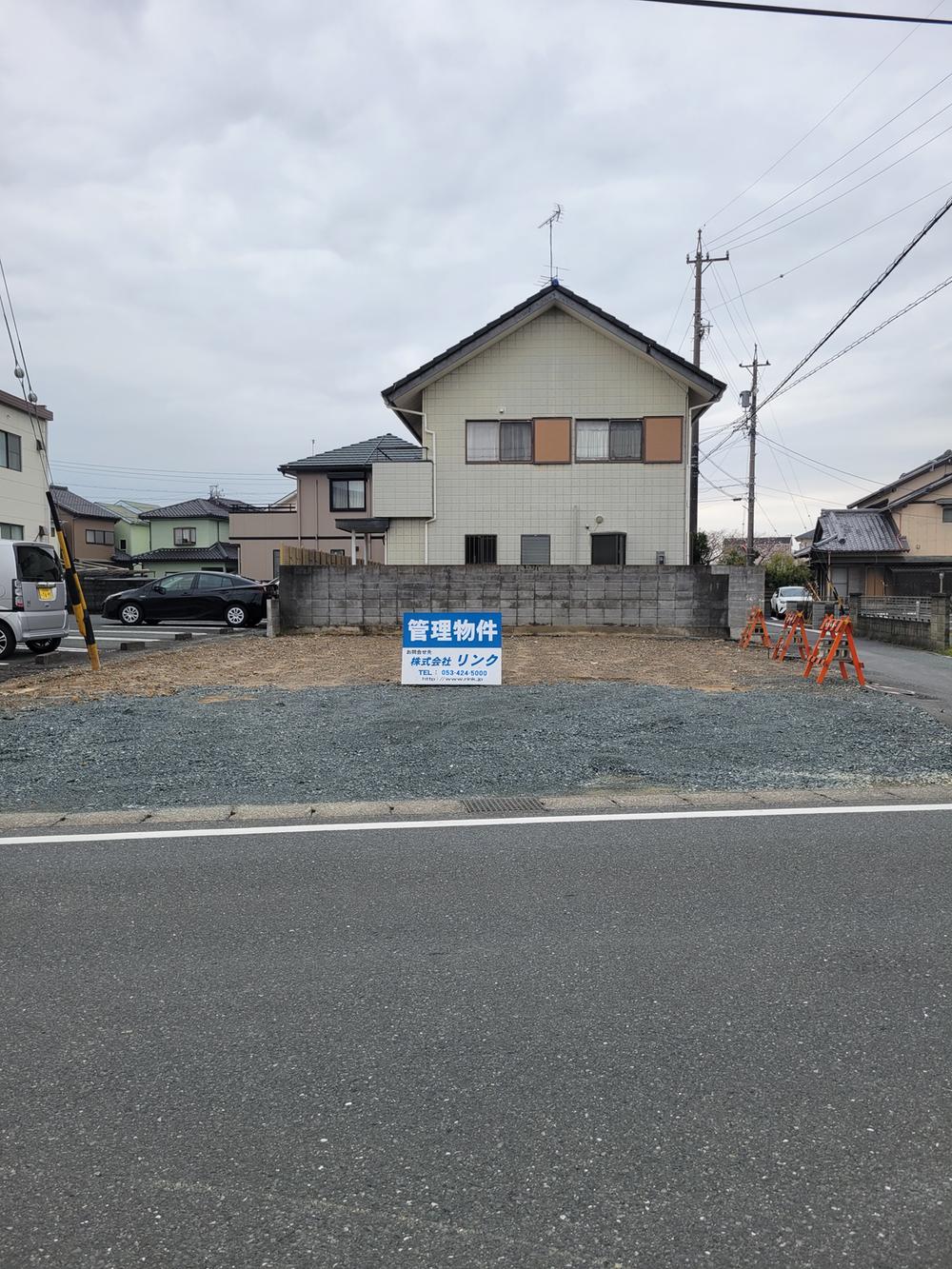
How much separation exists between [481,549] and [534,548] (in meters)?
1.32

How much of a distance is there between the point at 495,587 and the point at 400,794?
11.2m

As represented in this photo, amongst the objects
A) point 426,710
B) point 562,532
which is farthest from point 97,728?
point 562,532

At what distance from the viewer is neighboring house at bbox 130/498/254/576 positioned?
4531cm

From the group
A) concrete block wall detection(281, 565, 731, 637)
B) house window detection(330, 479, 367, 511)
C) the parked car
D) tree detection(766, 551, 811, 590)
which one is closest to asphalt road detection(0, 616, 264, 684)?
concrete block wall detection(281, 565, 731, 637)

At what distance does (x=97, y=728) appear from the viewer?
7.65 metres

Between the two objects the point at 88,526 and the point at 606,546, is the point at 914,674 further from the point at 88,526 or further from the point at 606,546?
the point at 88,526

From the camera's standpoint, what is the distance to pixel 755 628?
54.2ft

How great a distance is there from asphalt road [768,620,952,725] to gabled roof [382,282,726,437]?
24.5 feet

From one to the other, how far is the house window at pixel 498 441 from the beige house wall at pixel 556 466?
0.19 meters

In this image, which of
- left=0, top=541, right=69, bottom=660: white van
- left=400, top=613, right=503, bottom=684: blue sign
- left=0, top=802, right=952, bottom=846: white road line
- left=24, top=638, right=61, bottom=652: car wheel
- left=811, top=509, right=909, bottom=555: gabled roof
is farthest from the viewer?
left=811, top=509, right=909, bottom=555: gabled roof

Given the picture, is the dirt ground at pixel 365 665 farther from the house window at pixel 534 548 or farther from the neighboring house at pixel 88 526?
the neighboring house at pixel 88 526

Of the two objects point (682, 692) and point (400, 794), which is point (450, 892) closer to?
point (400, 794)

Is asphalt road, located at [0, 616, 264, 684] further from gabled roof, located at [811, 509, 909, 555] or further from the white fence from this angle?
gabled roof, located at [811, 509, 909, 555]

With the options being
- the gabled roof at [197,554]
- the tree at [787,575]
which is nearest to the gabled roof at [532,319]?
the tree at [787,575]
